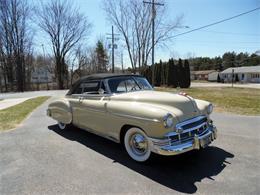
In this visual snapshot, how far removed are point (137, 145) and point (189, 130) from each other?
99 cm

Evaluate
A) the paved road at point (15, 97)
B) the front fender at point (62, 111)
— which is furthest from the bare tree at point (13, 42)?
the front fender at point (62, 111)

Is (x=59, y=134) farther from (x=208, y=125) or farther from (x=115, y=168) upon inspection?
(x=208, y=125)

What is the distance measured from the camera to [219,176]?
319 centimetres

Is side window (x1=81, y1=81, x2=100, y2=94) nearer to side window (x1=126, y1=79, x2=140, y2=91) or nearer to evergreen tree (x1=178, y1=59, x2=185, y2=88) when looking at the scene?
side window (x1=126, y1=79, x2=140, y2=91)

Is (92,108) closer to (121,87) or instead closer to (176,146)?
(121,87)

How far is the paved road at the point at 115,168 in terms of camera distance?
2.92 metres

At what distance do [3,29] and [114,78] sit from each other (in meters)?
34.9

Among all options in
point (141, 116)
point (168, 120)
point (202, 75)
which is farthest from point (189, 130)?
point (202, 75)

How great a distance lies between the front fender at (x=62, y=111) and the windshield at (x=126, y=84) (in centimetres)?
161

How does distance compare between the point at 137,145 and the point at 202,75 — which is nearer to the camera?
the point at 137,145

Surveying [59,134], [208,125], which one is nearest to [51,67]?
[59,134]

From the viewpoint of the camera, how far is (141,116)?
352 centimetres

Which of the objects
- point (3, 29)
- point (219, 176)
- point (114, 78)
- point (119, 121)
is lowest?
point (219, 176)

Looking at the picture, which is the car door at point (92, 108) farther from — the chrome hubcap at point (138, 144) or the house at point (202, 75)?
the house at point (202, 75)
